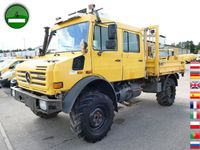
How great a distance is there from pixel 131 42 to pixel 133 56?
37 cm

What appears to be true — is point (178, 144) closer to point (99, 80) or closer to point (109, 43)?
point (99, 80)

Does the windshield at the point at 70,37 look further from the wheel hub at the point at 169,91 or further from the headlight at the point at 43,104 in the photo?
the wheel hub at the point at 169,91

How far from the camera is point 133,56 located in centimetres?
584

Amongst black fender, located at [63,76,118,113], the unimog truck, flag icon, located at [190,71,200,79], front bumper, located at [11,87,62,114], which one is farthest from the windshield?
flag icon, located at [190,71,200,79]

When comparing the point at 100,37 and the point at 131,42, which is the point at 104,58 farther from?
the point at 131,42

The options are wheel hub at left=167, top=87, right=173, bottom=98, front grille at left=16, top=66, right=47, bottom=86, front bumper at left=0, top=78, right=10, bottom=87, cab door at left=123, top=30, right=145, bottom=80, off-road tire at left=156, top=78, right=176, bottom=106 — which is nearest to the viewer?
front grille at left=16, top=66, right=47, bottom=86

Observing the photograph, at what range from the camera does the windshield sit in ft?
15.3

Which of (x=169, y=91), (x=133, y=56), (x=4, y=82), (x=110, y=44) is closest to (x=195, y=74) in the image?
(x=110, y=44)

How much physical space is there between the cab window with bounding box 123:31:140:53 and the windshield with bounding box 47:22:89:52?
1.31 meters

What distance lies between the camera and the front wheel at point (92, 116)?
4.25 meters

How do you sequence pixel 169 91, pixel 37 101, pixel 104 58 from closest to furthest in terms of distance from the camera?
pixel 37 101 → pixel 104 58 → pixel 169 91

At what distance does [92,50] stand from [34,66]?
1249 millimetres

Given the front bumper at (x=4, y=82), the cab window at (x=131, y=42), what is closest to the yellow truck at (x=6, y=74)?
the front bumper at (x=4, y=82)

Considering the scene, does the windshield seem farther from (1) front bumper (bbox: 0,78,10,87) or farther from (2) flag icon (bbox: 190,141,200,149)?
(1) front bumper (bbox: 0,78,10,87)
